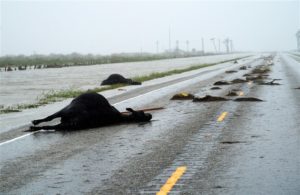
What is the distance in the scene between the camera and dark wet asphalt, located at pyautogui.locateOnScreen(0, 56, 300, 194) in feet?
22.4

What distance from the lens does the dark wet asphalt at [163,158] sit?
682cm

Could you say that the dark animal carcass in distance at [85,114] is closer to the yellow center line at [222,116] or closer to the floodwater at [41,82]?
the yellow center line at [222,116]

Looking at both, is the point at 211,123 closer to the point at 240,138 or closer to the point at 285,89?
the point at 240,138

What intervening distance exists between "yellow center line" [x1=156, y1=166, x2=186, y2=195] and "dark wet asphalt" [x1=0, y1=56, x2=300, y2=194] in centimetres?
7

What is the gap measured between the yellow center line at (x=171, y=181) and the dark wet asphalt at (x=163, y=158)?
0.25 feet

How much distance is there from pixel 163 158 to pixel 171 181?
64.7 inches

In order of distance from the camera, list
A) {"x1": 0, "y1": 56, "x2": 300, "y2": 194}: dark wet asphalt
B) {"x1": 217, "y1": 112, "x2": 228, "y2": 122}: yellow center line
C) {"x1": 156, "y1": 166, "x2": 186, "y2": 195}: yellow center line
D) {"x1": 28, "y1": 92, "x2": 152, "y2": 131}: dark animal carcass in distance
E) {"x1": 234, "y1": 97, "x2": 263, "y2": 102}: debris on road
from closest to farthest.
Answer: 1. {"x1": 156, "y1": 166, "x2": 186, "y2": 195}: yellow center line
2. {"x1": 0, "y1": 56, "x2": 300, "y2": 194}: dark wet asphalt
3. {"x1": 28, "y1": 92, "x2": 152, "y2": 131}: dark animal carcass in distance
4. {"x1": 217, "y1": 112, "x2": 228, "y2": 122}: yellow center line
5. {"x1": 234, "y1": 97, "x2": 263, "y2": 102}: debris on road

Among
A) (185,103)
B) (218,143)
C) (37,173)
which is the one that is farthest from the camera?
(185,103)

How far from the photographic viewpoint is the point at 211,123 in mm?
12789

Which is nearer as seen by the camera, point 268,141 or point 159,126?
→ point 268,141

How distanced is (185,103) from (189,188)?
11.8m

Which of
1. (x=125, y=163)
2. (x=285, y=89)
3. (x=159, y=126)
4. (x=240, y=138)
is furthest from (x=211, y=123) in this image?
(x=285, y=89)

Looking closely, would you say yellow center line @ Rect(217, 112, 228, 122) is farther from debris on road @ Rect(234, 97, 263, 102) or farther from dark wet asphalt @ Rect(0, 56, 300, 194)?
debris on road @ Rect(234, 97, 263, 102)

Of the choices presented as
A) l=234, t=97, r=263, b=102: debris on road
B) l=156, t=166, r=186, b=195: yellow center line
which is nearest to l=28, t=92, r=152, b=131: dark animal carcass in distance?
l=156, t=166, r=186, b=195: yellow center line
